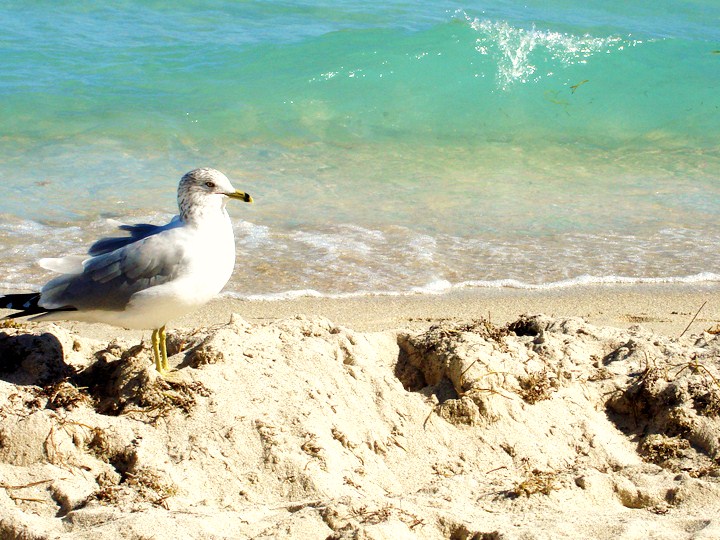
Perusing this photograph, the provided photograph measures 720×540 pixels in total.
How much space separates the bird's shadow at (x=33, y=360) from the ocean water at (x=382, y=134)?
7.31 feet

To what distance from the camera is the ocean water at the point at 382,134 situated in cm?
731

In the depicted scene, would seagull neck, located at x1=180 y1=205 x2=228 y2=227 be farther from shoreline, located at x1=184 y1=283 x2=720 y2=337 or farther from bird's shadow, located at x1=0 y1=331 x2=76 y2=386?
shoreline, located at x1=184 y1=283 x2=720 y2=337

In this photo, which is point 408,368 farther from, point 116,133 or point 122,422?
point 116,133

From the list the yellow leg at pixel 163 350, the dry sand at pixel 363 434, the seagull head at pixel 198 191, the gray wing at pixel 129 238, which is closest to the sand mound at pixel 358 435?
the dry sand at pixel 363 434

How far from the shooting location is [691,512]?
11.0 feet

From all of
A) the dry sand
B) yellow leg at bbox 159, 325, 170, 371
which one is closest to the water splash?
the dry sand

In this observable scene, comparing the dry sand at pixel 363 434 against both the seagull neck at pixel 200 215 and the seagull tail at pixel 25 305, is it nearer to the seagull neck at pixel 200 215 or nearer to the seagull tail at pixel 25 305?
the seagull tail at pixel 25 305

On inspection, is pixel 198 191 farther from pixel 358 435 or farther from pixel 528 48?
pixel 528 48

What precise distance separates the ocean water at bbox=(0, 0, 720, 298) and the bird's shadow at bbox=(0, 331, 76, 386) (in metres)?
2.23

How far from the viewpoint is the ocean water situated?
731cm

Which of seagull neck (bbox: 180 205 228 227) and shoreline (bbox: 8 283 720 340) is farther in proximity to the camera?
shoreline (bbox: 8 283 720 340)

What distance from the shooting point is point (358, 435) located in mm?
3783

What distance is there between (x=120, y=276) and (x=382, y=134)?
26.0 ft

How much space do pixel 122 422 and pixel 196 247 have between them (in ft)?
2.78
